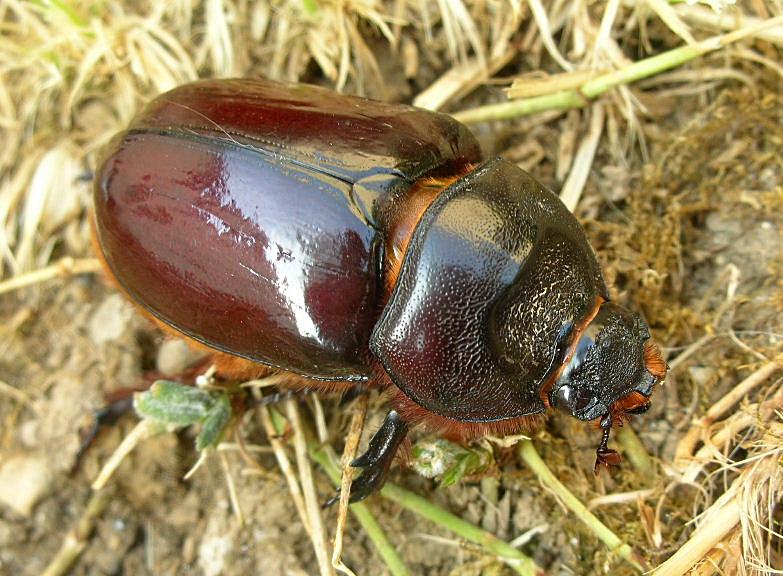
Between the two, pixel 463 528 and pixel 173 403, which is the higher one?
pixel 173 403

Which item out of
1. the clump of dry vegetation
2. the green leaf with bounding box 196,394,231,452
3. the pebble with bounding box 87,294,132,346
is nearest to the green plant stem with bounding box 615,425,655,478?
the clump of dry vegetation

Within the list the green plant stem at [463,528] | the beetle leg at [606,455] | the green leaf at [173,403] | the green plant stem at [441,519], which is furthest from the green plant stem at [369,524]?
the beetle leg at [606,455]

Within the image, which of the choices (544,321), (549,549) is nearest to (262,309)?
(544,321)

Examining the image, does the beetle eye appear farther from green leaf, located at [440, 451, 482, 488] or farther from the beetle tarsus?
the beetle tarsus

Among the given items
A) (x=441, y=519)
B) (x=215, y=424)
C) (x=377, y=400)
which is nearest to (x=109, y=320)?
(x=215, y=424)

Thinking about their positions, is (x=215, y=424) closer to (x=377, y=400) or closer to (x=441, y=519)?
(x=377, y=400)

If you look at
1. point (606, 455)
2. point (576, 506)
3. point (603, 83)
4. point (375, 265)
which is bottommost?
point (576, 506)

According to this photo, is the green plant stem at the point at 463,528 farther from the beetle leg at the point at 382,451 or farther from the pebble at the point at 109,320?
the pebble at the point at 109,320
